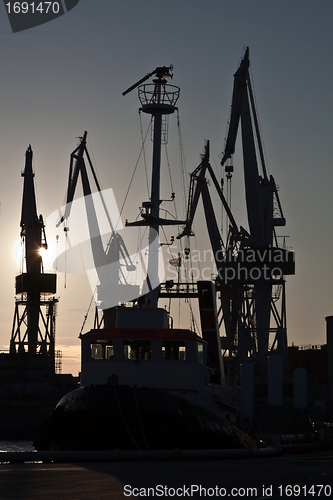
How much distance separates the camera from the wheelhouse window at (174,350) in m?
29.7

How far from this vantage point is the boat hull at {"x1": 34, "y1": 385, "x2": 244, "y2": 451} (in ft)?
86.6

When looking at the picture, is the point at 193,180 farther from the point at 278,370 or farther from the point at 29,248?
the point at 278,370

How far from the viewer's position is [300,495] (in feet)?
45.8

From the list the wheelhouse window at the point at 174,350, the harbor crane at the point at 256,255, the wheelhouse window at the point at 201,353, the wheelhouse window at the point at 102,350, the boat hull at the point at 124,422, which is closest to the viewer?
the boat hull at the point at 124,422

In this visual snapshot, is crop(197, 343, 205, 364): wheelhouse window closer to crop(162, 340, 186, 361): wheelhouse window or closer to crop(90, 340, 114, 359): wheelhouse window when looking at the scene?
crop(162, 340, 186, 361): wheelhouse window

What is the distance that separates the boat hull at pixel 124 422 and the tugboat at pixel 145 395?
0.04 meters

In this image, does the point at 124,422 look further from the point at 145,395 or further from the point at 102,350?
the point at 102,350

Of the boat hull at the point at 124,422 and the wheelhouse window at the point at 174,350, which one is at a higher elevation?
the wheelhouse window at the point at 174,350

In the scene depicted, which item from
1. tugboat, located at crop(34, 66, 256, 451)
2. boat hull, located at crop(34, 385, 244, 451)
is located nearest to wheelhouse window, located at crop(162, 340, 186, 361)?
tugboat, located at crop(34, 66, 256, 451)

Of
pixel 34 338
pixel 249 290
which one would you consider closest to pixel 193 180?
pixel 249 290

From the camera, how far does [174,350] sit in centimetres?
2975

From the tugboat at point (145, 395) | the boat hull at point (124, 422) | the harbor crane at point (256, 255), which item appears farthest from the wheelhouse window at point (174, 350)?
the harbor crane at point (256, 255)

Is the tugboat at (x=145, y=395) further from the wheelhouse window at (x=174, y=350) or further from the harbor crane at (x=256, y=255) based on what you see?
the harbor crane at (x=256, y=255)

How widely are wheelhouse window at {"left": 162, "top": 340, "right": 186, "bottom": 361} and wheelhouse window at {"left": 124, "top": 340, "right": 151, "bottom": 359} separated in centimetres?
65
